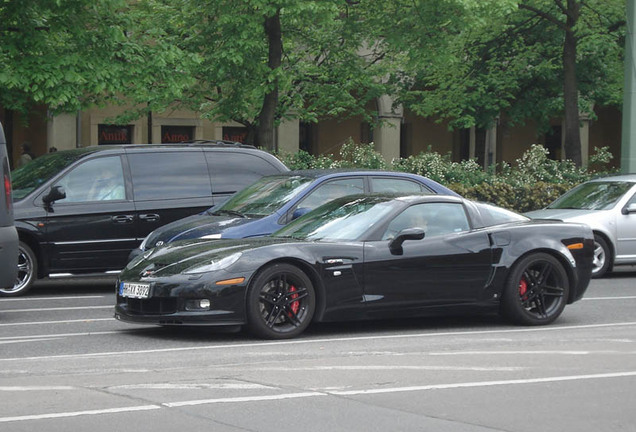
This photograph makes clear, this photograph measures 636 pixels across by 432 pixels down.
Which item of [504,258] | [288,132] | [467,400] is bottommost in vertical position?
[467,400]

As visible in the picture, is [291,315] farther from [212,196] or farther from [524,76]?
[524,76]

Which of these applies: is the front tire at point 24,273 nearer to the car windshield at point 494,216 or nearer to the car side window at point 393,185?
the car side window at point 393,185

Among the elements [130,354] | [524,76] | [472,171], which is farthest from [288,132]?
[130,354]

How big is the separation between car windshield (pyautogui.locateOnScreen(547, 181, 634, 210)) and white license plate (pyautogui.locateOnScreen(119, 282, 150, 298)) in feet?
33.7

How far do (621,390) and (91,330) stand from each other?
549 cm

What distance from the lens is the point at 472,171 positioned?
920 inches

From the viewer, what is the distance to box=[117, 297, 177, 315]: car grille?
33.8 feet

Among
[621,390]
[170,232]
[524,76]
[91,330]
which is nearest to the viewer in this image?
[621,390]

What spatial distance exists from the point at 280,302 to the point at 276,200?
3.60m

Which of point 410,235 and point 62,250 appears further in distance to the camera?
point 62,250

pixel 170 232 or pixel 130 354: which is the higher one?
pixel 170 232

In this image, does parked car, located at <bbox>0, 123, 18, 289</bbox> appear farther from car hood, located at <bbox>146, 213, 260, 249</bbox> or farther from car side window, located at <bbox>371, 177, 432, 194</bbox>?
car side window, located at <bbox>371, 177, 432, 194</bbox>

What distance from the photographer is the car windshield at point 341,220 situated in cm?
1112

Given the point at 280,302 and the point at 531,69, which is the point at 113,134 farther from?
the point at 280,302
